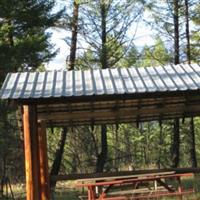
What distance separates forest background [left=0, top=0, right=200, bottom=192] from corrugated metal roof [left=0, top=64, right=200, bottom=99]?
14.8 feet

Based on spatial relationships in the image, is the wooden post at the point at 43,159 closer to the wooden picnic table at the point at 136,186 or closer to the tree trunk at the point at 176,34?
the wooden picnic table at the point at 136,186

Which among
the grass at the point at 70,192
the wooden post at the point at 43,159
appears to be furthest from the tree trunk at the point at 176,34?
the wooden post at the point at 43,159

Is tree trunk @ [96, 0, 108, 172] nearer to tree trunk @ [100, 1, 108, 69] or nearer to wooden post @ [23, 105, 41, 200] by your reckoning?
tree trunk @ [100, 1, 108, 69]

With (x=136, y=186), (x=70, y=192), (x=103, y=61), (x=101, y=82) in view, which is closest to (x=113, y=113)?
(x=101, y=82)

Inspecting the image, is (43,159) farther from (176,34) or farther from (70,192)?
(176,34)

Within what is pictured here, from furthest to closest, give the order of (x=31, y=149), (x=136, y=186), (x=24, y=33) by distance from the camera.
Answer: (x=24, y=33)
(x=136, y=186)
(x=31, y=149)

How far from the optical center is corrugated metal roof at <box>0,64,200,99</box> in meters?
8.40

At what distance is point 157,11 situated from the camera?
23.4 m

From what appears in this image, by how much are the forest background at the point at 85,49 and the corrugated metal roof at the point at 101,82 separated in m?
4.51

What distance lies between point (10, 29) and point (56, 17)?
288cm

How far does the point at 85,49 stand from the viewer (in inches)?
933

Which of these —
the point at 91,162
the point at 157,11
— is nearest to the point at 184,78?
the point at 157,11

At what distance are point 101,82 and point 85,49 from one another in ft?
48.3

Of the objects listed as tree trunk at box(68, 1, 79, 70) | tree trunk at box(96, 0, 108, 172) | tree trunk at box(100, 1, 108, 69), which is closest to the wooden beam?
tree trunk at box(68, 1, 79, 70)
